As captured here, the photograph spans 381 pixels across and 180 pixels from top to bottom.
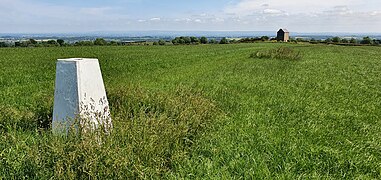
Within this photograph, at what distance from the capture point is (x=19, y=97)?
9016 mm

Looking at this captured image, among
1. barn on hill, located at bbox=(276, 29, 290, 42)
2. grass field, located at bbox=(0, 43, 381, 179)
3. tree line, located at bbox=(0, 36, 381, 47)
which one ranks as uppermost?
barn on hill, located at bbox=(276, 29, 290, 42)

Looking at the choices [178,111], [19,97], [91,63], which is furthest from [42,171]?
[19,97]

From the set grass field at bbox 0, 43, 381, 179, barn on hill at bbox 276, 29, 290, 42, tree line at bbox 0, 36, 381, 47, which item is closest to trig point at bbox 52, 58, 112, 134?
grass field at bbox 0, 43, 381, 179

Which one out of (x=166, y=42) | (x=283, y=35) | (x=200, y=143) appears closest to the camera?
(x=200, y=143)

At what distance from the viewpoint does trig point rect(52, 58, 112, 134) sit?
467cm

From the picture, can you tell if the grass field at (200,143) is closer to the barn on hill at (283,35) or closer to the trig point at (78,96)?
the trig point at (78,96)

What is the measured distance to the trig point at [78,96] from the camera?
4672mm

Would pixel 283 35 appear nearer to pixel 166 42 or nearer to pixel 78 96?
pixel 166 42

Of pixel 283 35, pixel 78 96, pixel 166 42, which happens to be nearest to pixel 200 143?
pixel 78 96

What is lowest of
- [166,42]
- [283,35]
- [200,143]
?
[200,143]

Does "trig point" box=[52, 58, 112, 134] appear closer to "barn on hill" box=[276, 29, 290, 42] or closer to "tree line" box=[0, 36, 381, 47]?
"tree line" box=[0, 36, 381, 47]

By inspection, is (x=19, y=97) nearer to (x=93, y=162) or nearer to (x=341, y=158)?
(x=93, y=162)

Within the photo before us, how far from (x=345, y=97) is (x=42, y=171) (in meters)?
10.1

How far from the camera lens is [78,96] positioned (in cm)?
468
